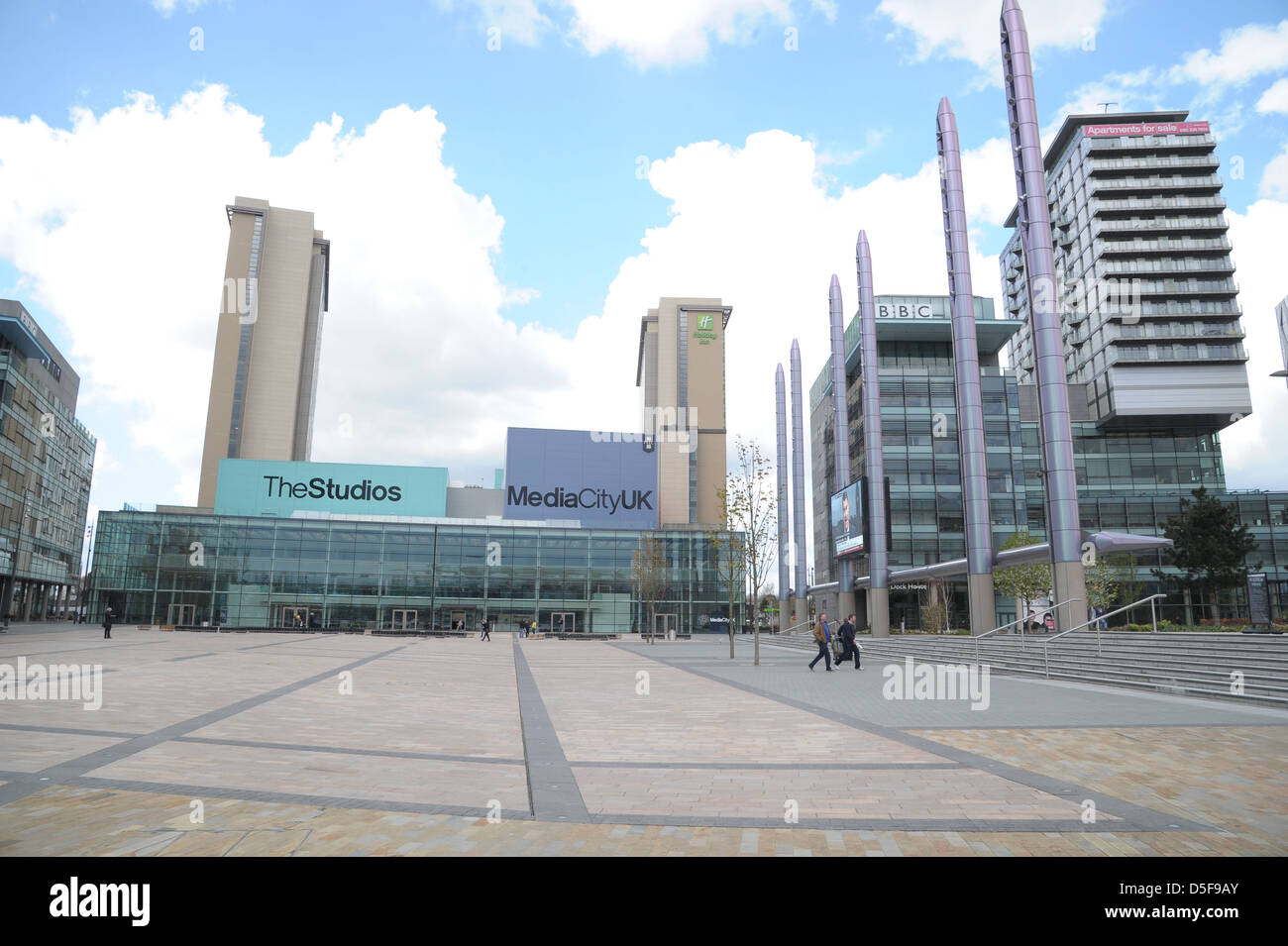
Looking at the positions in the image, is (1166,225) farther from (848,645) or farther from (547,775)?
(547,775)

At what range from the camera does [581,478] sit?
77250 millimetres

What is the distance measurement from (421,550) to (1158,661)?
5895cm

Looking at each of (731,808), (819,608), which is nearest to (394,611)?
(819,608)

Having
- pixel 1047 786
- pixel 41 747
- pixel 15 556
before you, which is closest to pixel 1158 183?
pixel 1047 786

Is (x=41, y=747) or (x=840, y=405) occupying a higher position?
(x=840, y=405)

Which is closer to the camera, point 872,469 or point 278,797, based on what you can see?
point 278,797

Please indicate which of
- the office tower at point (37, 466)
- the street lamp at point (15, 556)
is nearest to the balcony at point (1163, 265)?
the office tower at point (37, 466)

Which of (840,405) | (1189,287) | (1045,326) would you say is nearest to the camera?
(1045,326)

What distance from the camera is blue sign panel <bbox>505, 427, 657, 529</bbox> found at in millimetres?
75919

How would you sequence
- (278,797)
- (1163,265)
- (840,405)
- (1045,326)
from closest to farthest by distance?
(278,797), (1045,326), (840,405), (1163,265)

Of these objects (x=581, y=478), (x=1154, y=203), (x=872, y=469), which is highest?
(x=1154, y=203)

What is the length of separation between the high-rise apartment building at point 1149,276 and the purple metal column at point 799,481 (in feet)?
132
